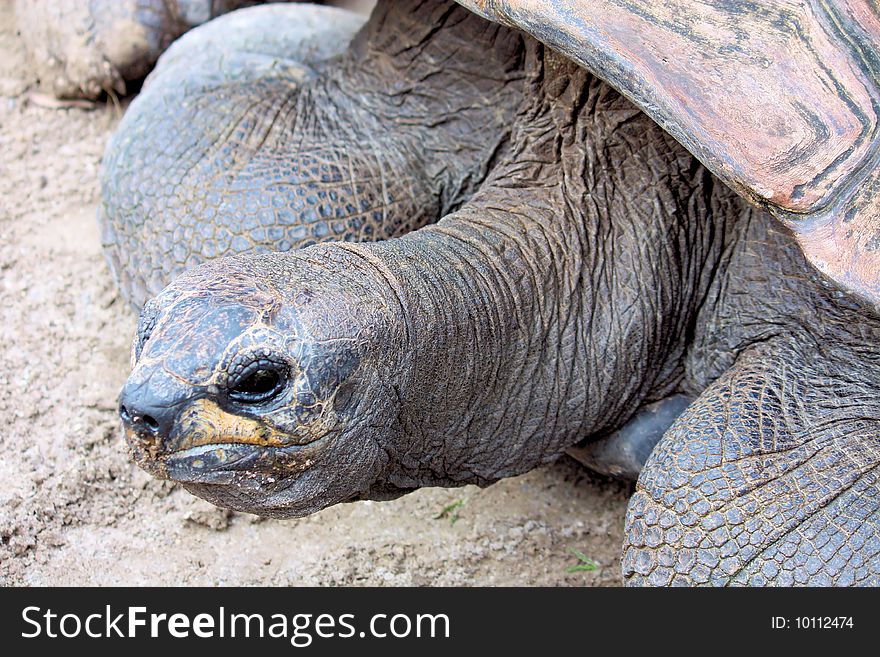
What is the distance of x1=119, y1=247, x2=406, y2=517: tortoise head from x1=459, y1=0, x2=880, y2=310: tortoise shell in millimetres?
758

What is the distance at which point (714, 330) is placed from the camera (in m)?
2.90

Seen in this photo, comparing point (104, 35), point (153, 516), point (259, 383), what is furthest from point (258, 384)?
point (104, 35)

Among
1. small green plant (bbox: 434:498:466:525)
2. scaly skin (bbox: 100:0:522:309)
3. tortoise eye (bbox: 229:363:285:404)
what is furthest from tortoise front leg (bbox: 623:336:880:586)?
scaly skin (bbox: 100:0:522:309)

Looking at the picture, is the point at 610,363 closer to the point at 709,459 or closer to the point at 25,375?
the point at 709,459

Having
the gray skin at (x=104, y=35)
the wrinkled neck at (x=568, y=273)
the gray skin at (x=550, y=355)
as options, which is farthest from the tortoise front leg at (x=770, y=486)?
the gray skin at (x=104, y=35)

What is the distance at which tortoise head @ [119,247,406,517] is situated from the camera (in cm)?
196

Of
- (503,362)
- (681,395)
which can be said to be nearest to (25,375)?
(503,362)

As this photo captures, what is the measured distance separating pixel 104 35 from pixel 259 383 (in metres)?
3.28

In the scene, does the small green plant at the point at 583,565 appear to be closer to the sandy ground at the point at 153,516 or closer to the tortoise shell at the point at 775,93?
the sandy ground at the point at 153,516

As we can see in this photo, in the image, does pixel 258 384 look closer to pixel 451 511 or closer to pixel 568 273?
pixel 568 273

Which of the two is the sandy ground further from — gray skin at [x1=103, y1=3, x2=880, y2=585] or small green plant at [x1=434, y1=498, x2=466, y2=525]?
gray skin at [x1=103, y1=3, x2=880, y2=585]

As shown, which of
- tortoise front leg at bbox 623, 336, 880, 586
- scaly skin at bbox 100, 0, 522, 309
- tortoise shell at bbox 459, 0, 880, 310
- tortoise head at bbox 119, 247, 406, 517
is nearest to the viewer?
tortoise head at bbox 119, 247, 406, 517

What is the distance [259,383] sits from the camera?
6.59 ft

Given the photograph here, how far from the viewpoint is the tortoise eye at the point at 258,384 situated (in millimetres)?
1980
